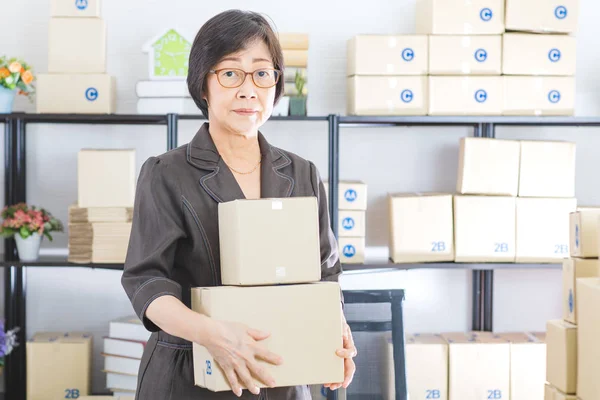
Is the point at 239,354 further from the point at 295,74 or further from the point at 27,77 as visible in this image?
the point at 27,77

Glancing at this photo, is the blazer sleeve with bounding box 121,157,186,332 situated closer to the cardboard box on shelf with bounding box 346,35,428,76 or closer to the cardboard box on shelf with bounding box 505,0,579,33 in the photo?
the cardboard box on shelf with bounding box 346,35,428,76

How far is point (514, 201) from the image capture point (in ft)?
10.4

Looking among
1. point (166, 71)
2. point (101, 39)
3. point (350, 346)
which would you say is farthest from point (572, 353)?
point (101, 39)

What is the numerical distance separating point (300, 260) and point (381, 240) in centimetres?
229

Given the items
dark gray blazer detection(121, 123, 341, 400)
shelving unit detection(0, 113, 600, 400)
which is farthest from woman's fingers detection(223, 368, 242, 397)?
shelving unit detection(0, 113, 600, 400)

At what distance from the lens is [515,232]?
3.18 m

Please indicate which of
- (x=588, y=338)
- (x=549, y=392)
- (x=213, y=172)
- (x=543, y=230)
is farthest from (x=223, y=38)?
(x=543, y=230)

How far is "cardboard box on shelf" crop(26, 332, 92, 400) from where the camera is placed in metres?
3.23

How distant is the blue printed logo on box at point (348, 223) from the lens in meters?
3.19

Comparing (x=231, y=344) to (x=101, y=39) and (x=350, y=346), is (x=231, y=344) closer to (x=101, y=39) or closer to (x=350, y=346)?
(x=350, y=346)

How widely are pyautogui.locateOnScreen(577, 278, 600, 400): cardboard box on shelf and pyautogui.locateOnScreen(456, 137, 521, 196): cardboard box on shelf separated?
892 millimetres

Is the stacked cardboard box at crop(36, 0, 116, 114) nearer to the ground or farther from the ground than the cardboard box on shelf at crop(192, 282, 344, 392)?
farther from the ground

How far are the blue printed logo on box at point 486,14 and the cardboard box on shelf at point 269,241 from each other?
2.06 metres

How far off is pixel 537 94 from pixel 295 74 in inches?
38.7
